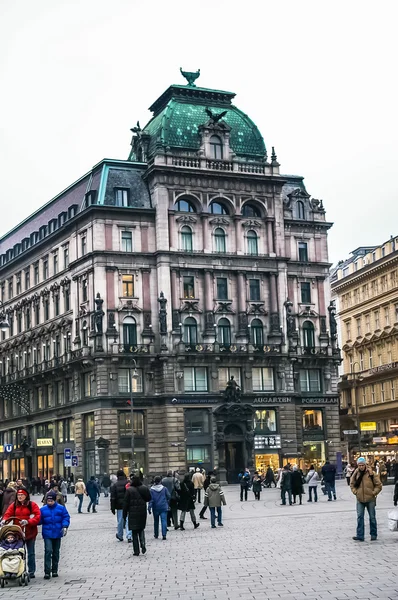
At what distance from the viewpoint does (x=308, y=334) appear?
88000 mm

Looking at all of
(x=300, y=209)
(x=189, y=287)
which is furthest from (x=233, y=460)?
(x=300, y=209)

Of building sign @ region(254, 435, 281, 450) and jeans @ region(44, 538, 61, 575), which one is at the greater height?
building sign @ region(254, 435, 281, 450)

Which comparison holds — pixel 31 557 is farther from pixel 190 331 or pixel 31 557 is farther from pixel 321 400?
pixel 321 400

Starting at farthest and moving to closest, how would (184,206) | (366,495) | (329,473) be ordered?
(184,206), (329,473), (366,495)

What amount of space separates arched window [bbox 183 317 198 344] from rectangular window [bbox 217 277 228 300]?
3.53 metres

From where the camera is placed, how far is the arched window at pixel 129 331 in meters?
80.0

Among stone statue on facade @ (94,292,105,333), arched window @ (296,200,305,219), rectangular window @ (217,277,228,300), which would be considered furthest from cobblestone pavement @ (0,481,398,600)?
arched window @ (296,200,305,219)

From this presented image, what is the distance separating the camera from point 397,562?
20.2 metres

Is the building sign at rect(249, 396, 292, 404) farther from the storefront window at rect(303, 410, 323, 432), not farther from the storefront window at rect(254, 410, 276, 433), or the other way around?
the storefront window at rect(303, 410, 323, 432)

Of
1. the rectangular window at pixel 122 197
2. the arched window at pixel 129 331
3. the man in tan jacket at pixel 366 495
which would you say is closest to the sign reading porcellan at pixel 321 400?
the arched window at pixel 129 331

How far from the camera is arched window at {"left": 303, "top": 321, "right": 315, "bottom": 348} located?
87.6 metres

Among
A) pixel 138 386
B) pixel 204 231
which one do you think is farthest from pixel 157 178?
pixel 138 386

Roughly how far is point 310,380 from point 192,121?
25.7m

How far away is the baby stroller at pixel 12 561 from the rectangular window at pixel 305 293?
230 feet
